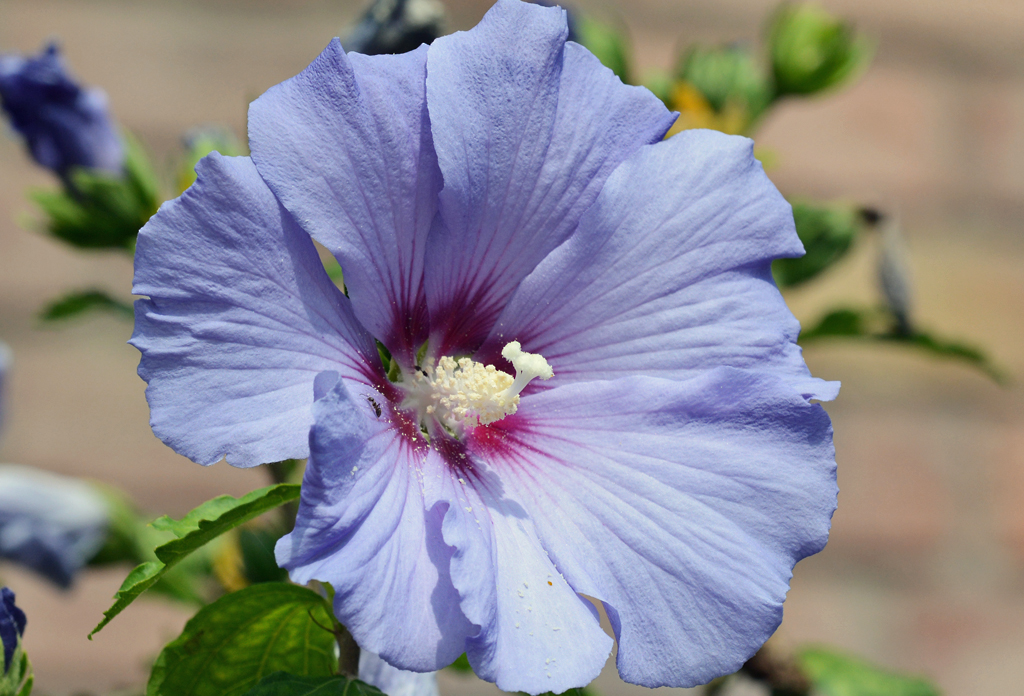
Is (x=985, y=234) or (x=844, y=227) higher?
(x=844, y=227)

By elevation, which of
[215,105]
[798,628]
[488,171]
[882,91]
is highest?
[488,171]

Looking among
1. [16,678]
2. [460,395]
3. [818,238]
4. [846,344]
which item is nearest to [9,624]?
[16,678]

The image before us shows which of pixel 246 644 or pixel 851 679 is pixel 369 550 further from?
pixel 851 679

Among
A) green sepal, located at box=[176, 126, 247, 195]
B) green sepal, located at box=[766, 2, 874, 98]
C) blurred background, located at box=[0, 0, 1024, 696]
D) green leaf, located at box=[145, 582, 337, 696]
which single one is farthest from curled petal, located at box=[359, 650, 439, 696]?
blurred background, located at box=[0, 0, 1024, 696]

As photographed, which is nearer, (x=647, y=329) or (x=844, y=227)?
(x=647, y=329)

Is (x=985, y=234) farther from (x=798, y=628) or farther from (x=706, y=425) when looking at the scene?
(x=706, y=425)

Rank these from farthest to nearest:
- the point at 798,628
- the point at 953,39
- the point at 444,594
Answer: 1. the point at 953,39
2. the point at 798,628
3. the point at 444,594

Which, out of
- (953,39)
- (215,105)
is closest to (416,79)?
(215,105)
